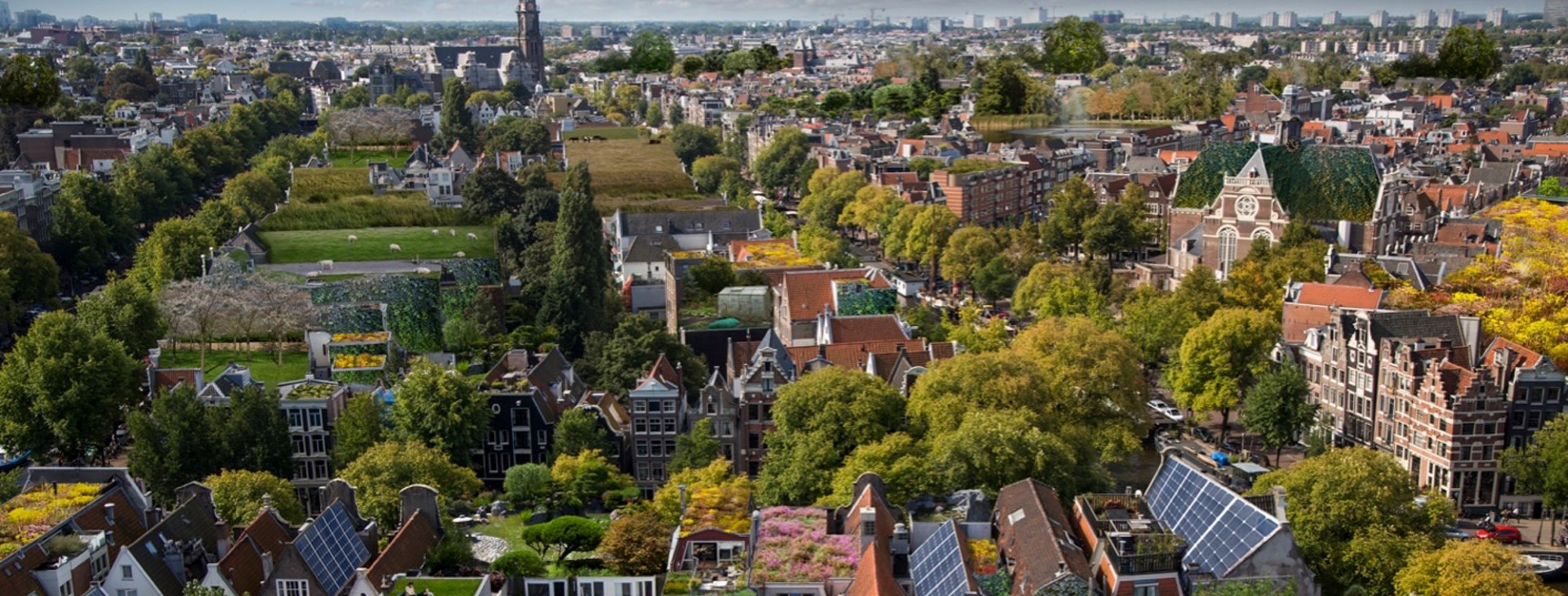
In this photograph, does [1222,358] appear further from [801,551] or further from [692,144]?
[692,144]

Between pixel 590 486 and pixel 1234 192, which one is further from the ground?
pixel 1234 192

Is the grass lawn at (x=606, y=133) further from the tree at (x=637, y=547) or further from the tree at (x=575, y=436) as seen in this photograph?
the tree at (x=637, y=547)

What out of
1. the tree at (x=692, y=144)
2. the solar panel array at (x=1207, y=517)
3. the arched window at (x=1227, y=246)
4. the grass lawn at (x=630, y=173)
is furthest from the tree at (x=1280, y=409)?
the tree at (x=692, y=144)

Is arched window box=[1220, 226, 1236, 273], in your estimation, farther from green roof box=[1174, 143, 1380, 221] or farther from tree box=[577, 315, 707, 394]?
tree box=[577, 315, 707, 394]

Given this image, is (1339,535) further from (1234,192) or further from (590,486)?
(1234,192)

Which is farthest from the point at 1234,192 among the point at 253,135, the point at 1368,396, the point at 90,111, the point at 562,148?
the point at 90,111

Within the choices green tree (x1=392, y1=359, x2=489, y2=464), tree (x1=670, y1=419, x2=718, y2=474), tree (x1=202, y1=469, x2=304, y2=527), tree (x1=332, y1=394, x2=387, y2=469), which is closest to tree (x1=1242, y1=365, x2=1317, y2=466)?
tree (x1=670, y1=419, x2=718, y2=474)
